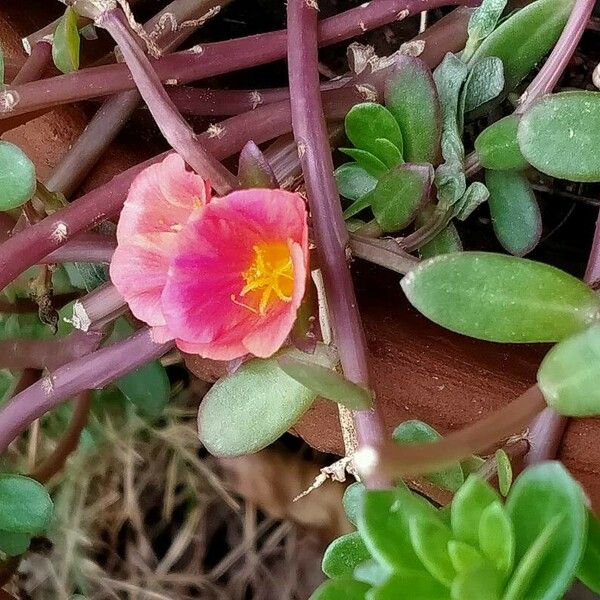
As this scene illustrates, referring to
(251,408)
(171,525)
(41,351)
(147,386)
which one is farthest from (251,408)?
(171,525)

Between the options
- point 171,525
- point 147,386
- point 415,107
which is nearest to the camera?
point 415,107

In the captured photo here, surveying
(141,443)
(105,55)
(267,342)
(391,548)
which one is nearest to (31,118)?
(105,55)

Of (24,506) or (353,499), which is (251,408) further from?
(24,506)

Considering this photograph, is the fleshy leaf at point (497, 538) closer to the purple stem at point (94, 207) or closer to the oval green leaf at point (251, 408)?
the oval green leaf at point (251, 408)

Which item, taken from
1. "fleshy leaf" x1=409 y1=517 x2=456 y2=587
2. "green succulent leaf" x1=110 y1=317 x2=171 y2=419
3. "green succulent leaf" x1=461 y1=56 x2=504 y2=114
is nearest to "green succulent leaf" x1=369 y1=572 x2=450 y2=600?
"fleshy leaf" x1=409 y1=517 x2=456 y2=587

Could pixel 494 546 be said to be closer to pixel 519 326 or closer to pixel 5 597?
pixel 519 326

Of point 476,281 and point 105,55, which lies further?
point 105,55

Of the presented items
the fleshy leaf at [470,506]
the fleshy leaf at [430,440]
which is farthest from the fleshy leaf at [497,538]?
the fleshy leaf at [430,440]
